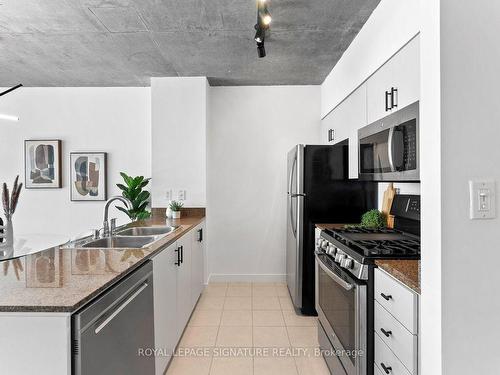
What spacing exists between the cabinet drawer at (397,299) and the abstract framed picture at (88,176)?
3.66m

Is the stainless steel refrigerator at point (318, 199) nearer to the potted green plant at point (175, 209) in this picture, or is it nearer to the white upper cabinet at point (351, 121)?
the white upper cabinet at point (351, 121)

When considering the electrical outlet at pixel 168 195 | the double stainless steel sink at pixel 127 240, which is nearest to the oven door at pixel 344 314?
the double stainless steel sink at pixel 127 240

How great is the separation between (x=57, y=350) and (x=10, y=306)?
0.20 m

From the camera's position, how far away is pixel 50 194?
4176 millimetres

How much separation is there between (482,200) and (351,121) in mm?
1984

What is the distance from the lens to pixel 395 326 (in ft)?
4.31

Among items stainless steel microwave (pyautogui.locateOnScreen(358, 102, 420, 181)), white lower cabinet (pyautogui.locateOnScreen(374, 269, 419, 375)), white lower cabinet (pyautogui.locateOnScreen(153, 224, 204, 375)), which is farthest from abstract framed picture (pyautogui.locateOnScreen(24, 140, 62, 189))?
white lower cabinet (pyautogui.locateOnScreen(374, 269, 419, 375))

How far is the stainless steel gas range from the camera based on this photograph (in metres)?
1.55

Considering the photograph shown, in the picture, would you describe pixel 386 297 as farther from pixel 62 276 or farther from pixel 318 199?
pixel 318 199

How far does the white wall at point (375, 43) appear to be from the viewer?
180 centimetres

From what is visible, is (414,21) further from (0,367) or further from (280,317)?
(280,317)

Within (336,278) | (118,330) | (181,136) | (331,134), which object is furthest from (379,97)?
(181,136)

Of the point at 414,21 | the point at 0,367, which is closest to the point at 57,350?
the point at 0,367

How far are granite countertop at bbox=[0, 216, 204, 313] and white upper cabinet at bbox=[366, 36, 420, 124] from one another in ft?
5.39
